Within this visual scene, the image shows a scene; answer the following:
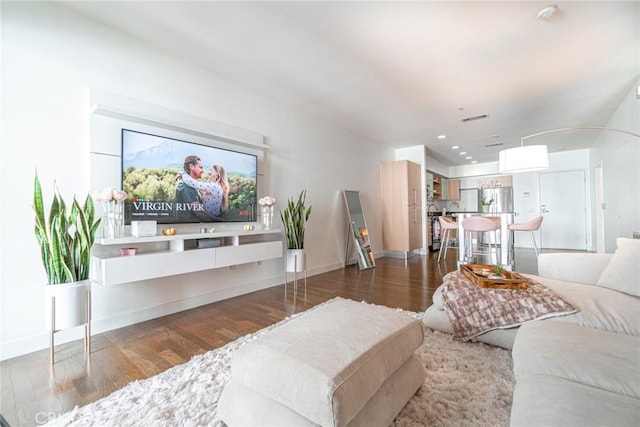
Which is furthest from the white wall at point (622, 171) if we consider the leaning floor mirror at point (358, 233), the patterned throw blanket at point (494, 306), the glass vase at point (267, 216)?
the glass vase at point (267, 216)

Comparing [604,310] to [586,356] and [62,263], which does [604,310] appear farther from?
[62,263]

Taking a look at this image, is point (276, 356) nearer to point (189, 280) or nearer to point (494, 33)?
point (189, 280)

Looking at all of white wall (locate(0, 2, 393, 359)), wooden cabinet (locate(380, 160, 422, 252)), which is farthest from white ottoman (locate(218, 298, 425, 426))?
wooden cabinet (locate(380, 160, 422, 252))

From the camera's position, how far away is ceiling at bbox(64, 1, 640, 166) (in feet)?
7.14

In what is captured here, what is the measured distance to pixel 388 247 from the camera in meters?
6.15

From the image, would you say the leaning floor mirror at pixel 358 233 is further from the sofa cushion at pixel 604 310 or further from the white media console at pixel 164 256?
the sofa cushion at pixel 604 310

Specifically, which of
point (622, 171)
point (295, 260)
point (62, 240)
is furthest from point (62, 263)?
point (622, 171)

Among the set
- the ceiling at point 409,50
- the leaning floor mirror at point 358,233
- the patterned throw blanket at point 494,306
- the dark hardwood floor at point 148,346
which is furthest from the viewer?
the leaning floor mirror at point 358,233

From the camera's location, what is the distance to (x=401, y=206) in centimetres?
602

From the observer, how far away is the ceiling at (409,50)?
218 cm

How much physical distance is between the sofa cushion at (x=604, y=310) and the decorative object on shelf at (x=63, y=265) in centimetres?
303

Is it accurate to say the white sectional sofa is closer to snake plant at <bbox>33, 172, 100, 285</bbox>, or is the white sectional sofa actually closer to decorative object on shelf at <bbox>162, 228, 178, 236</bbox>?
decorative object on shelf at <bbox>162, 228, 178, 236</bbox>

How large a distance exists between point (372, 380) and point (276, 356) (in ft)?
1.24

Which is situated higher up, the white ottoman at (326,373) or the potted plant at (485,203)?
the potted plant at (485,203)
